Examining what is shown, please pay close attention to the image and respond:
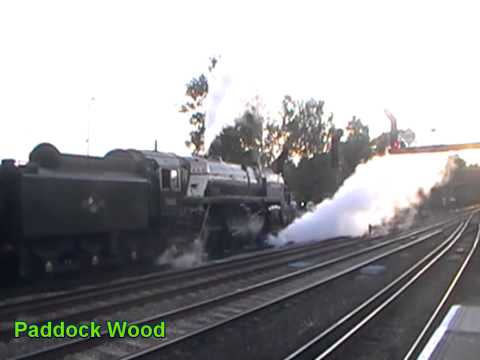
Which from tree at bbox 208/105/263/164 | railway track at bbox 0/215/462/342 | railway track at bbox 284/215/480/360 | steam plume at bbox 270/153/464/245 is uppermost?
tree at bbox 208/105/263/164

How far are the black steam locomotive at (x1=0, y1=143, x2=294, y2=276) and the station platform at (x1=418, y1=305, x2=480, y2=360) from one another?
8696 millimetres

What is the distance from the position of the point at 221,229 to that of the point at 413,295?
30.3 ft

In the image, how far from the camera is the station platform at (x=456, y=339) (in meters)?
6.82

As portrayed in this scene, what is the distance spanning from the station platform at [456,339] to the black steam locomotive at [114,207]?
8.70 m

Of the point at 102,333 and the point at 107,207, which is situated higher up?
the point at 107,207

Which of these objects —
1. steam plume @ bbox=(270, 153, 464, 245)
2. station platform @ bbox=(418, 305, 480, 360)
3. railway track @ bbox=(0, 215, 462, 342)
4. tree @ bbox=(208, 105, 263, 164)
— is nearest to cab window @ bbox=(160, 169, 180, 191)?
railway track @ bbox=(0, 215, 462, 342)

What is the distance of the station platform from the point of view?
682cm

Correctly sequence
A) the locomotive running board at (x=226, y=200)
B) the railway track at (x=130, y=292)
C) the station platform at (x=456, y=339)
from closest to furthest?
1. the station platform at (x=456, y=339)
2. the railway track at (x=130, y=292)
3. the locomotive running board at (x=226, y=200)

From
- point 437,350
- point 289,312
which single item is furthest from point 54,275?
point 437,350

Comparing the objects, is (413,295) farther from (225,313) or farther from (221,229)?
(221,229)

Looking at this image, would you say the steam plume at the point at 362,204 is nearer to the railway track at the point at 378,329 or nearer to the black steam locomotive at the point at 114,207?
the black steam locomotive at the point at 114,207

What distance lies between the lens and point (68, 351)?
23.7ft

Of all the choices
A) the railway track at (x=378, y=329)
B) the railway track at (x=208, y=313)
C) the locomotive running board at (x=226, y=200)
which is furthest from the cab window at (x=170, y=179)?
the railway track at (x=378, y=329)

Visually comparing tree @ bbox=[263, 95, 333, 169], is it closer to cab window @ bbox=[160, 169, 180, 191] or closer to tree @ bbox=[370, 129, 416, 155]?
tree @ bbox=[370, 129, 416, 155]
